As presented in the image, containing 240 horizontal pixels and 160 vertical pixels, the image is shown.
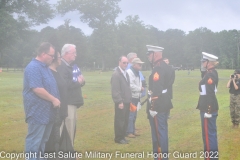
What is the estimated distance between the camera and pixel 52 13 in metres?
29.5

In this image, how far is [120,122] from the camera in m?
8.68

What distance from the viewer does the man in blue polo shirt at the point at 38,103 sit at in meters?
5.19

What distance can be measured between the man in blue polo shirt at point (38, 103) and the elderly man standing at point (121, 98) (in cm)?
326

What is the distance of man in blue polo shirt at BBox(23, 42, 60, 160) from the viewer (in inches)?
204

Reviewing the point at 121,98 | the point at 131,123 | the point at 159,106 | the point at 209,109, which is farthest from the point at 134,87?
the point at 209,109

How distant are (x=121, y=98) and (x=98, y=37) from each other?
6047 cm

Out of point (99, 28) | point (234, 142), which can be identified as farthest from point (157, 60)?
point (99, 28)

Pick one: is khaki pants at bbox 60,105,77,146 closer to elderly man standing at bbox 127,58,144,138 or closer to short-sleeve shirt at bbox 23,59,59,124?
short-sleeve shirt at bbox 23,59,59,124

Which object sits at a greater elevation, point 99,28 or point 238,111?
point 99,28

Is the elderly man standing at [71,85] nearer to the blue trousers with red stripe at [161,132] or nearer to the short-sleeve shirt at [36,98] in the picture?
the short-sleeve shirt at [36,98]

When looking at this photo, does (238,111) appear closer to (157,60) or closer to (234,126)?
(234,126)

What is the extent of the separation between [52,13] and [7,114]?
17726 mm

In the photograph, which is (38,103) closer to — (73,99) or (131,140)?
(73,99)

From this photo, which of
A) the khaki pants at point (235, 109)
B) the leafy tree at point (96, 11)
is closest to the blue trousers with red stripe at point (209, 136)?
the khaki pants at point (235, 109)
